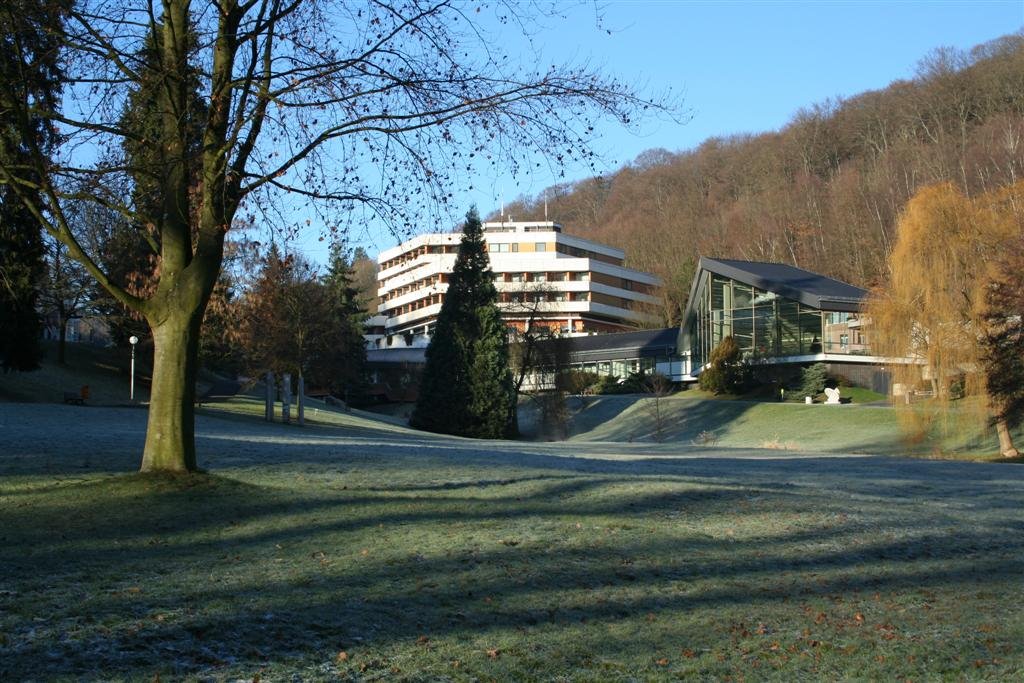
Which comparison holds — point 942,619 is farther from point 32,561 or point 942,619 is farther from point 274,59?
point 274,59

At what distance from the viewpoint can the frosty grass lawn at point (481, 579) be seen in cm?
641

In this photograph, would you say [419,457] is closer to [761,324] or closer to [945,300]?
[945,300]

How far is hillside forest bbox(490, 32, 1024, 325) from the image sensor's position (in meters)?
76.6

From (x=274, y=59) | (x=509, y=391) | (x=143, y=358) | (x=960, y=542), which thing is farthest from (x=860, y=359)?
(x=274, y=59)

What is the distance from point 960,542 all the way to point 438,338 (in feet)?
129

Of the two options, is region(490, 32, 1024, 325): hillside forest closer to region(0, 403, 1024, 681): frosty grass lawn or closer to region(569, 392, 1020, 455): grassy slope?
region(569, 392, 1020, 455): grassy slope

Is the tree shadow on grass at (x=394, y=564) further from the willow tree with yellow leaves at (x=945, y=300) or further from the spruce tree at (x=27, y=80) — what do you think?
the willow tree with yellow leaves at (x=945, y=300)

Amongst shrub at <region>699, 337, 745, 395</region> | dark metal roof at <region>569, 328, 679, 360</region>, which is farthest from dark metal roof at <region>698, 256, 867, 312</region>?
dark metal roof at <region>569, 328, 679, 360</region>

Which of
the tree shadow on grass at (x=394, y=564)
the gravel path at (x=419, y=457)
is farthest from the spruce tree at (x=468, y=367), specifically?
the tree shadow on grass at (x=394, y=564)

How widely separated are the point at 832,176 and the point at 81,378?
66514mm

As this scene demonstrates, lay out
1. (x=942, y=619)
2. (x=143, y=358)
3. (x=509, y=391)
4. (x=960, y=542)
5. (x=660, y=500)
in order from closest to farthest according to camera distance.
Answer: (x=942, y=619)
(x=960, y=542)
(x=660, y=500)
(x=509, y=391)
(x=143, y=358)

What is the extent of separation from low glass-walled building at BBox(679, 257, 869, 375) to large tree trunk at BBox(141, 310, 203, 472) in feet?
161

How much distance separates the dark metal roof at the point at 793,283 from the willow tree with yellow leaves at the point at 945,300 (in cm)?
1515

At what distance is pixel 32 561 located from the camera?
7727mm
